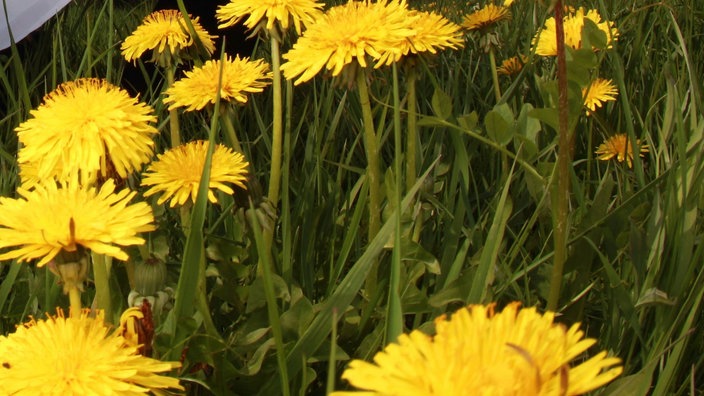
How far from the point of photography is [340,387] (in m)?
0.78

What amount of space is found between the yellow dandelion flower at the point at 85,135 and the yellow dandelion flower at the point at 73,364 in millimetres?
195

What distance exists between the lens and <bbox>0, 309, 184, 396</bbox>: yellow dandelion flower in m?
0.52

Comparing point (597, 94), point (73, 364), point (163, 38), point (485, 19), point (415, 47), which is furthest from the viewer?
point (485, 19)

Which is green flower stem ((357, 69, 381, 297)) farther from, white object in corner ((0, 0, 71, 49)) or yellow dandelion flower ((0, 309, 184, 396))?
white object in corner ((0, 0, 71, 49))

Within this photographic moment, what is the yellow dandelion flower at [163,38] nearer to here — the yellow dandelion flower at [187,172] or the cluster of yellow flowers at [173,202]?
the cluster of yellow flowers at [173,202]

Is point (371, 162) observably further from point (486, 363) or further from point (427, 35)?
point (486, 363)

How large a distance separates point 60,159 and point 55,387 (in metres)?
0.29

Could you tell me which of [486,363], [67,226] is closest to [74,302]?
[67,226]

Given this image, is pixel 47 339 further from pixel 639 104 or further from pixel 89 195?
pixel 639 104

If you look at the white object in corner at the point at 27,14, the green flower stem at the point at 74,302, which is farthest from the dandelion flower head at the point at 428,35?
the white object in corner at the point at 27,14

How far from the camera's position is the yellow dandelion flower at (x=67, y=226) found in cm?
60

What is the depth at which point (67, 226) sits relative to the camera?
604 millimetres

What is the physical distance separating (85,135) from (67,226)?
0.55 feet

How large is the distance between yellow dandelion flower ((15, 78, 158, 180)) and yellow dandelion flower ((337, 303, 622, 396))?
43 cm
